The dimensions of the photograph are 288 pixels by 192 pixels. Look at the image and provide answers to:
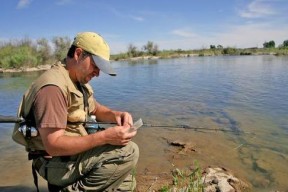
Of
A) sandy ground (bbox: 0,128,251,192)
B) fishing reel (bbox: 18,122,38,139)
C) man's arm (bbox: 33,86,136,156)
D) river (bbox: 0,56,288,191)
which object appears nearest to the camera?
man's arm (bbox: 33,86,136,156)

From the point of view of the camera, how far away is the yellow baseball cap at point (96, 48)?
318 centimetres

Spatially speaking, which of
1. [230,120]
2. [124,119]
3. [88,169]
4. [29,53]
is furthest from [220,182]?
[29,53]

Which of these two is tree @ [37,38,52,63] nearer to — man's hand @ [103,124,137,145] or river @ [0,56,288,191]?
river @ [0,56,288,191]

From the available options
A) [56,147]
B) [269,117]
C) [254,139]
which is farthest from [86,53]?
[269,117]

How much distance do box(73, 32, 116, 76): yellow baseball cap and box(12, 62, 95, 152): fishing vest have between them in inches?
13.1

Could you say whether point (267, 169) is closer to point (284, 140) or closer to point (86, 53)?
point (284, 140)

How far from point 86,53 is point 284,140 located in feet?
19.3

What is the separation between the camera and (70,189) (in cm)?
330

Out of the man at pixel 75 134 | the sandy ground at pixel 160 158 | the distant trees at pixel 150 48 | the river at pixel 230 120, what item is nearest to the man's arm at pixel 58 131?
the man at pixel 75 134

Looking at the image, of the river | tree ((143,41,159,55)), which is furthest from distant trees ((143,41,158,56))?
the river

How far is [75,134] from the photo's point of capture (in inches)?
134

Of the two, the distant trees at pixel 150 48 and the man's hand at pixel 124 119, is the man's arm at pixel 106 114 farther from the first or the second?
Answer: the distant trees at pixel 150 48

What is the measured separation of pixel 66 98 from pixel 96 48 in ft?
1.85

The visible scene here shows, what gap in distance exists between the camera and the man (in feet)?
9.80
